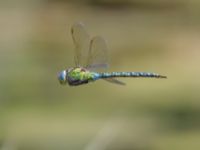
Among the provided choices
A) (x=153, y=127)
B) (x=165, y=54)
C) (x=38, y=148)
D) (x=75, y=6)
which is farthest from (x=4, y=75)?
(x=75, y=6)

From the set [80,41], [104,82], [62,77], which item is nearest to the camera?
[62,77]

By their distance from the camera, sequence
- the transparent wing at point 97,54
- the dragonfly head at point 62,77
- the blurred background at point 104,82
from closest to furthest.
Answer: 1. the dragonfly head at point 62,77
2. the transparent wing at point 97,54
3. the blurred background at point 104,82

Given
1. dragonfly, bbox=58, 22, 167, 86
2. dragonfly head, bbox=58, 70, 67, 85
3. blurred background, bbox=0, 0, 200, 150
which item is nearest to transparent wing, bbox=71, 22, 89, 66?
dragonfly, bbox=58, 22, 167, 86

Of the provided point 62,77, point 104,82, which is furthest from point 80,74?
point 104,82

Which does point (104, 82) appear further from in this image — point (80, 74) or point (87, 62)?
point (80, 74)

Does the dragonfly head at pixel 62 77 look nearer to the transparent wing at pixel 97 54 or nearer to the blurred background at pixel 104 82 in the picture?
the transparent wing at pixel 97 54

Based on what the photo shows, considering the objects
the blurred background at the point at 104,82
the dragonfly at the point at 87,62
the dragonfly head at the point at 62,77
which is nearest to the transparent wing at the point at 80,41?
the dragonfly at the point at 87,62
